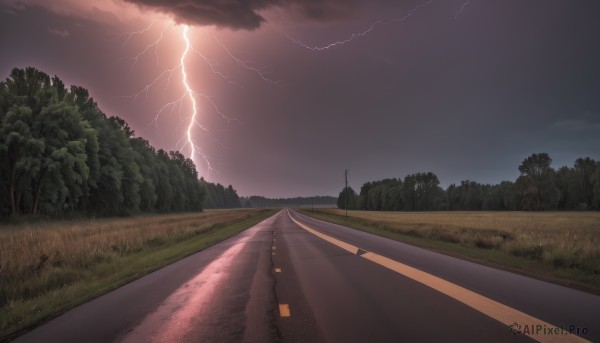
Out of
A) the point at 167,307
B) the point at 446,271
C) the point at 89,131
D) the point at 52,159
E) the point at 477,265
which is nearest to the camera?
the point at 167,307

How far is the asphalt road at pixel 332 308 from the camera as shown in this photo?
198 inches

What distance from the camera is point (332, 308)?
6328 mm

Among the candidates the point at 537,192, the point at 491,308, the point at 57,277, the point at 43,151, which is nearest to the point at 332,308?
the point at 491,308

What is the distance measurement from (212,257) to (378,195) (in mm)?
174906

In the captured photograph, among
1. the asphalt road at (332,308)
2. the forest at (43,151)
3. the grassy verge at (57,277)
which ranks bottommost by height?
the grassy verge at (57,277)

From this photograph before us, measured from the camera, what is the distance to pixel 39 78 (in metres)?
45.1

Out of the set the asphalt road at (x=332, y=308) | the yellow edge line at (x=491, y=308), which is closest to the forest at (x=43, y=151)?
the asphalt road at (x=332, y=308)

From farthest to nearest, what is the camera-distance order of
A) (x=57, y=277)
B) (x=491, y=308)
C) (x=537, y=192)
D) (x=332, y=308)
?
(x=537, y=192) < (x=57, y=277) < (x=332, y=308) < (x=491, y=308)

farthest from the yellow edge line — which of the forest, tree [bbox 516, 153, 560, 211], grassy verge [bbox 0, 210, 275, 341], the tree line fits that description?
tree [bbox 516, 153, 560, 211]

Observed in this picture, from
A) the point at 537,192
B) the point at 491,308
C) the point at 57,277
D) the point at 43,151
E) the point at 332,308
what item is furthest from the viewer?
the point at 537,192

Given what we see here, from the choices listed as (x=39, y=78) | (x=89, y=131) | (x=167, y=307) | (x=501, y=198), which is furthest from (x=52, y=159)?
(x=501, y=198)

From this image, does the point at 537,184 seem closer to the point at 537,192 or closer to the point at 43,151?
the point at 537,192

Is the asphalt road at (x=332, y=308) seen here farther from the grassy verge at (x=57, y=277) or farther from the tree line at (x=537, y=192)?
the tree line at (x=537, y=192)

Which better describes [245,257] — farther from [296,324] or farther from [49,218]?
[49,218]
